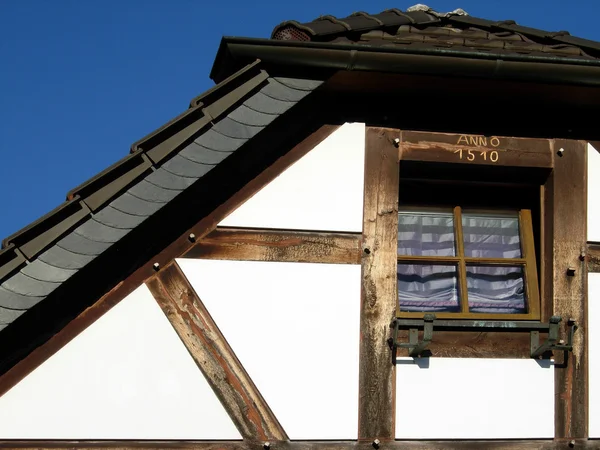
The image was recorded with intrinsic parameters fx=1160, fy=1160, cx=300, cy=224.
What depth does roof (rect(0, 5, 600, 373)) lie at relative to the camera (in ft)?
19.7

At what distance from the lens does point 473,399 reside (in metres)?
6.58

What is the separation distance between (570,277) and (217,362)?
2.16 meters

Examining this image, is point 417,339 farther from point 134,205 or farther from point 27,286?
point 27,286

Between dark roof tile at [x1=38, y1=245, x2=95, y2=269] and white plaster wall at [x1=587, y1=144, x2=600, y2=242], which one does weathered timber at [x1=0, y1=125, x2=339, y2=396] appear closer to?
dark roof tile at [x1=38, y1=245, x2=95, y2=269]

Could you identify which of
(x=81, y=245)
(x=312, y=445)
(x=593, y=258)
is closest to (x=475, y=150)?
(x=593, y=258)

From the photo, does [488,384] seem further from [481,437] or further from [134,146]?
[134,146]

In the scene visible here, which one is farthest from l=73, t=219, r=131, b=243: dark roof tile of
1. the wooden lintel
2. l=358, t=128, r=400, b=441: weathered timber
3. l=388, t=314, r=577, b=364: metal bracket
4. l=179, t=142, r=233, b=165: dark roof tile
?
the wooden lintel

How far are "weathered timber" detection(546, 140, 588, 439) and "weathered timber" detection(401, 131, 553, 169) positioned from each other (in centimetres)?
13

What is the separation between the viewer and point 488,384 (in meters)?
6.61

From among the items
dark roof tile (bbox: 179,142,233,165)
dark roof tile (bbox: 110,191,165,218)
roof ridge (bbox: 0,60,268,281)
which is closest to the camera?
roof ridge (bbox: 0,60,268,281)

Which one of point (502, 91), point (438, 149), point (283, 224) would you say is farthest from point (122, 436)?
point (502, 91)

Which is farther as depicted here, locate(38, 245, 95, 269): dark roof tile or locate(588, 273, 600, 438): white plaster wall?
locate(588, 273, 600, 438): white plaster wall

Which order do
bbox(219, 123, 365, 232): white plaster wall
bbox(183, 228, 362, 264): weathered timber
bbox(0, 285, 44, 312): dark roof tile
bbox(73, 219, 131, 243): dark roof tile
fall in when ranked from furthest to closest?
bbox(219, 123, 365, 232): white plaster wall, bbox(183, 228, 362, 264): weathered timber, bbox(73, 219, 131, 243): dark roof tile, bbox(0, 285, 44, 312): dark roof tile

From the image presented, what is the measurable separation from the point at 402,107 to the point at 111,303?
2145 millimetres
